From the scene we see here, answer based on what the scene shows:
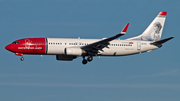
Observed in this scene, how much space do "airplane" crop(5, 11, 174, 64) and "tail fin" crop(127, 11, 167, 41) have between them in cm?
69

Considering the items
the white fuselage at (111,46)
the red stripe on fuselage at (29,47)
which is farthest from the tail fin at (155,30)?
the red stripe on fuselage at (29,47)

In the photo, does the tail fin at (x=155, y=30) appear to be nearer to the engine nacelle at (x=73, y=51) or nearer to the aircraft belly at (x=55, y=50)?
the engine nacelle at (x=73, y=51)

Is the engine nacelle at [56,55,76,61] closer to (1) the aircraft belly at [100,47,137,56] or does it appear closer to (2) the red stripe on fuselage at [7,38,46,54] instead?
(2) the red stripe on fuselage at [7,38,46,54]

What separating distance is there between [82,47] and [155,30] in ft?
55.4

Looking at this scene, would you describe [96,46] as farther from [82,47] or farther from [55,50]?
[55,50]

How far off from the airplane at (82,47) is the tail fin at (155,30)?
69 cm

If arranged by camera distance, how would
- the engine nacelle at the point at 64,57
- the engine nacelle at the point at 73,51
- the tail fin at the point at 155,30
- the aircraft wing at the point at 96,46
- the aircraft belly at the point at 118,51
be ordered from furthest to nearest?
1. the tail fin at the point at 155,30
2. the engine nacelle at the point at 64,57
3. the aircraft belly at the point at 118,51
4. the engine nacelle at the point at 73,51
5. the aircraft wing at the point at 96,46

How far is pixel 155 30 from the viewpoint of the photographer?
75250mm

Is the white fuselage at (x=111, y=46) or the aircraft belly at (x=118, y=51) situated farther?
the aircraft belly at (x=118, y=51)

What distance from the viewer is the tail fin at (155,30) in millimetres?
73812

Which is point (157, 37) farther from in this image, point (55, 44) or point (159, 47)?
point (55, 44)

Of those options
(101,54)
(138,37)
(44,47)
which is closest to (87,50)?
(101,54)

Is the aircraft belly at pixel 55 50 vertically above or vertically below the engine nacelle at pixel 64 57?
above

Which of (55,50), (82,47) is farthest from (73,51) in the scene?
(55,50)
